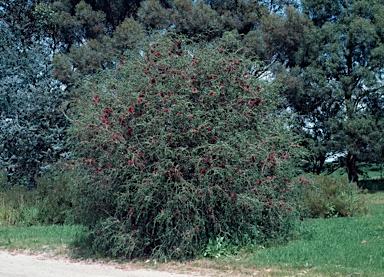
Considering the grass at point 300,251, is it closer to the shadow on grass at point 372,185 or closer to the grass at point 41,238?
the grass at point 41,238

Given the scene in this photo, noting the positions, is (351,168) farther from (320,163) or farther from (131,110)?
(131,110)

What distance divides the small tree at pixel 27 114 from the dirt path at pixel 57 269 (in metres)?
9.97

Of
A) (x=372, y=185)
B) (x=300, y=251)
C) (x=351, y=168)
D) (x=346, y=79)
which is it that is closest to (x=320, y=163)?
(x=351, y=168)

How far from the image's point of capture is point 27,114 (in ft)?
67.8

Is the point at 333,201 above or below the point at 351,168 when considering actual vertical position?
below

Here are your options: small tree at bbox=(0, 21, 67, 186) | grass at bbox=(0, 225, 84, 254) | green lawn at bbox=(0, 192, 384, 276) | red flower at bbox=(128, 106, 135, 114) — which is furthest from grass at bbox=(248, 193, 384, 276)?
small tree at bbox=(0, 21, 67, 186)

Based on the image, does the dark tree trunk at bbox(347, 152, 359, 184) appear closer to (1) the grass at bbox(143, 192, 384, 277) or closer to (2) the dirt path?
(1) the grass at bbox(143, 192, 384, 277)

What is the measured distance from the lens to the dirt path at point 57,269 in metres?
8.77

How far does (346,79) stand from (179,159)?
667 inches

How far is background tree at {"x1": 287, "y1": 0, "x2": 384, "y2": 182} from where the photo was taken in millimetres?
24078

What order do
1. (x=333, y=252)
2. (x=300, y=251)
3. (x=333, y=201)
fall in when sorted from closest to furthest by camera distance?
(x=333, y=252), (x=300, y=251), (x=333, y=201)

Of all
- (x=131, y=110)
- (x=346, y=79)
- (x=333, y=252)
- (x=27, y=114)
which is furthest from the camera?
(x=346, y=79)

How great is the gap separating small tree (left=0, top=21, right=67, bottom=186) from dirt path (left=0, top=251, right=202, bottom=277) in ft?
32.7

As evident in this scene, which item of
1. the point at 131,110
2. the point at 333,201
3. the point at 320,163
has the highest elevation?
the point at 131,110
